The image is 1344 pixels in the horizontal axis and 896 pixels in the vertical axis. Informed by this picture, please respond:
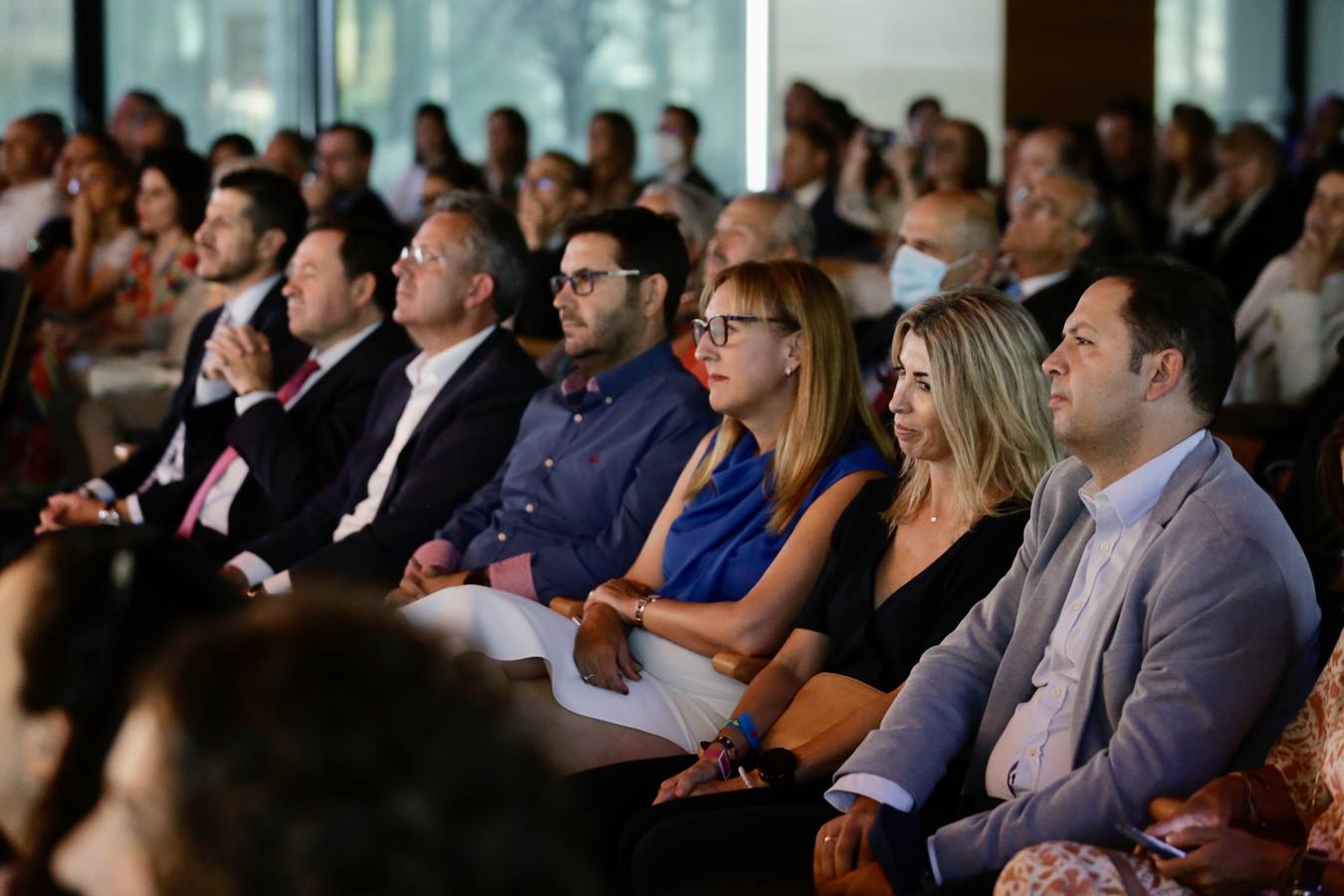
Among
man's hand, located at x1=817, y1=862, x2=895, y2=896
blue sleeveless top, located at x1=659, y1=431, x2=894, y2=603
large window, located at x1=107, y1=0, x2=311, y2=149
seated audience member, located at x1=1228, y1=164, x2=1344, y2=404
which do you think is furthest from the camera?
large window, located at x1=107, y1=0, x2=311, y2=149

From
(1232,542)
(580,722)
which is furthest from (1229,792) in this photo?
(580,722)

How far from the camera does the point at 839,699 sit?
246 cm

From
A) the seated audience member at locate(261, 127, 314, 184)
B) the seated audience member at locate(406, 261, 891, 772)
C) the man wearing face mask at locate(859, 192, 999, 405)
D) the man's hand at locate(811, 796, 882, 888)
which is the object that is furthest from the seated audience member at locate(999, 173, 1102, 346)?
the seated audience member at locate(261, 127, 314, 184)

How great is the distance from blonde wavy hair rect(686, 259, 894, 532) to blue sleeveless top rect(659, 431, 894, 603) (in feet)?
0.08

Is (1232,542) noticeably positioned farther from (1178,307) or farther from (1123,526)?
(1178,307)

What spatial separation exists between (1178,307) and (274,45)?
943cm

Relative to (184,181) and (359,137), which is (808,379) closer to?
(184,181)

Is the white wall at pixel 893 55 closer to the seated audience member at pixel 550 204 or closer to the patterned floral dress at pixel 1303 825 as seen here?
the seated audience member at pixel 550 204

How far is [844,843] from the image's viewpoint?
2094mm

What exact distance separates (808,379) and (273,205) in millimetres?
2361

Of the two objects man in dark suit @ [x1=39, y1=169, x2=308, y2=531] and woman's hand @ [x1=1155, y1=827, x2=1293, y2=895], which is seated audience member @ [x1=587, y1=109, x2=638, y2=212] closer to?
man in dark suit @ [x1=39, y1=169, x2=308, y2=531]

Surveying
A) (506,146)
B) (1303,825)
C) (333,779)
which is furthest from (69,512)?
(506,146)

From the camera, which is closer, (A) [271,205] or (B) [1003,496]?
(B) [1003,496]

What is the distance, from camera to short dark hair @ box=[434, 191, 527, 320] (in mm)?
3898
